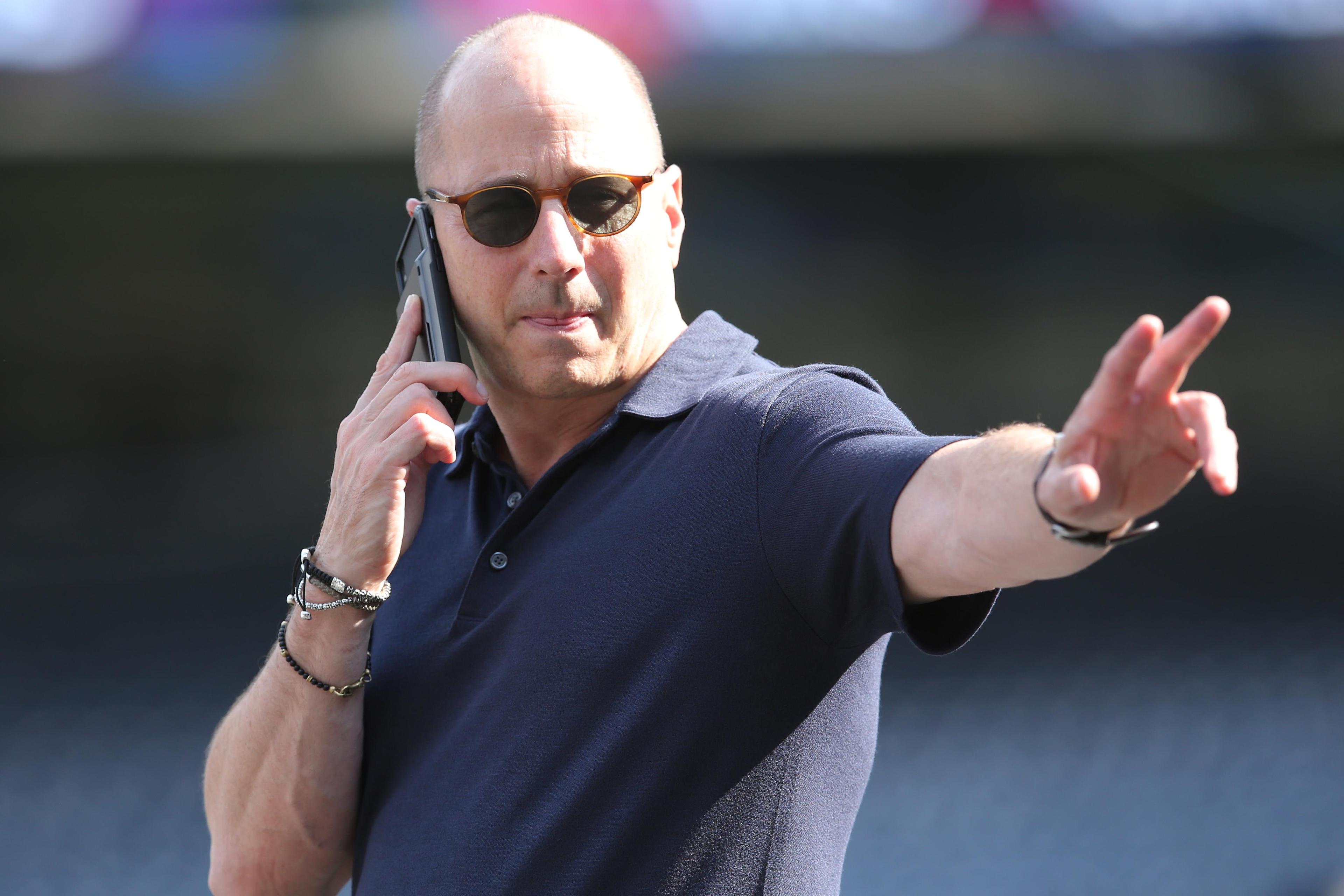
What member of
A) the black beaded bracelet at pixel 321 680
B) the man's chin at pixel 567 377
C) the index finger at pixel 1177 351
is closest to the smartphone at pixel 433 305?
the man's chin at pixel 567 377

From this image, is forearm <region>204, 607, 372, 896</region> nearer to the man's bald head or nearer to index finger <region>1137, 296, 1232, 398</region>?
the man's bald head

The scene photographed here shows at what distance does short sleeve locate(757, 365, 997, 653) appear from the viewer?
1.45 meters

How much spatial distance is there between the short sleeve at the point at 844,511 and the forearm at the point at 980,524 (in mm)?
25

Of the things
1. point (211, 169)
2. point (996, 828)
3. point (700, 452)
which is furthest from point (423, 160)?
point (211, 169)

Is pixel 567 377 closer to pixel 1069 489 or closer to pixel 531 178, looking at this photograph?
pixel 531 178

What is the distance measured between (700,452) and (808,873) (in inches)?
23.9

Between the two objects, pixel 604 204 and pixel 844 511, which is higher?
pixel 604 204

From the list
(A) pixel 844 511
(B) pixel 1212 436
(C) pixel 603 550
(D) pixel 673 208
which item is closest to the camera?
(B) pixel 1212 436

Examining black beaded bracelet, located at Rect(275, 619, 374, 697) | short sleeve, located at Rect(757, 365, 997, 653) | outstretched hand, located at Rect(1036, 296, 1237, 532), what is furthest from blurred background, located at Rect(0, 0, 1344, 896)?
outstretched hand, located at Rect(1036, 296, 1237, 532)

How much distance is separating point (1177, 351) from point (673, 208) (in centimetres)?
Result: 126

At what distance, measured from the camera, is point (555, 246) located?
1.97m

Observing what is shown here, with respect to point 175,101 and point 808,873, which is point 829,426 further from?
point 175,101

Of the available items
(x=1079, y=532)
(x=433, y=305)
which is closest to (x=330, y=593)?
(x=433, y=305)

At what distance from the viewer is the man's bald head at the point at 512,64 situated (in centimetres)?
207
